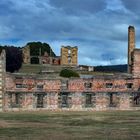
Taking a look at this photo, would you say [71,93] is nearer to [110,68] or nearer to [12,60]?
[12,60]

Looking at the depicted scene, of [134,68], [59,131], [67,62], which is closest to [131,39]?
[134,68]

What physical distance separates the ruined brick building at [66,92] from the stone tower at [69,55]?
151ft

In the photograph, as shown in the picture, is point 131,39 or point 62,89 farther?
point 131,39

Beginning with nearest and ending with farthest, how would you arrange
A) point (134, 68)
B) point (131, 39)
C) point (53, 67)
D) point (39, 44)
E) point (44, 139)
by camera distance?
point (44, 139) → point (134, 68) → point (131, 39) → point (53, 67) → point (39, 44)

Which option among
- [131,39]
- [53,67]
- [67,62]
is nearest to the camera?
[131,39]

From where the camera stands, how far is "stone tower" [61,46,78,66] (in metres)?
105

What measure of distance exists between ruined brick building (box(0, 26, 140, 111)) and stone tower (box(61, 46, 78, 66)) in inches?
1807

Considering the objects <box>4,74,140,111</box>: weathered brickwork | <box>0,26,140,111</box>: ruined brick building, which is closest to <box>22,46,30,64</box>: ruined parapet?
<box>0,26,140,111</box>: ruined brick building

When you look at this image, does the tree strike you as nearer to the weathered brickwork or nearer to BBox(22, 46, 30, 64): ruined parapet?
BBox(22, 46, 30, 64): ruined parapet

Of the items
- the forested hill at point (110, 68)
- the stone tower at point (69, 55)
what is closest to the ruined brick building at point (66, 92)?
the stone tower at point (69, 55)

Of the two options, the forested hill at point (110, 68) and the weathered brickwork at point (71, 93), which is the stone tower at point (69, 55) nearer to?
the forested hill at point (110, 68)

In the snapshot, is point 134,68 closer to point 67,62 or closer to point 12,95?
point 12,95

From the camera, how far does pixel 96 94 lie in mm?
57406

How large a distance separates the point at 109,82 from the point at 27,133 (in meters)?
34.8
